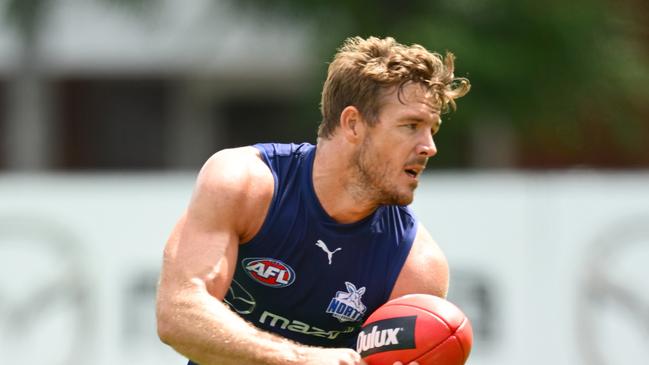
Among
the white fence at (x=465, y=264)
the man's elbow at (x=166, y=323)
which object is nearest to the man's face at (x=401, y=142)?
the man's elbow at (x=166, y=323)

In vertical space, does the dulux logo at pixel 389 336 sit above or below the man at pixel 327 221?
below

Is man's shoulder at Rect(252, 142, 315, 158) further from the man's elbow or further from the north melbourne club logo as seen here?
the man's elbow

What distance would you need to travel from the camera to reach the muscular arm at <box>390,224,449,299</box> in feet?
17.4

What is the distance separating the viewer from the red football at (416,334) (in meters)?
4.89

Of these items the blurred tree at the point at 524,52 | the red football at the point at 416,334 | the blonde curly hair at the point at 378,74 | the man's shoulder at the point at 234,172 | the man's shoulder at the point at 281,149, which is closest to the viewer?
the red football at the point at 416,334

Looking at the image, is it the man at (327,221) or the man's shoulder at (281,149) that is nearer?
the man at (327,221)

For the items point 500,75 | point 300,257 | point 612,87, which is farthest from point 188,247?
point 612,87

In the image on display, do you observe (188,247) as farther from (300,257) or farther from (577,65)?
→ (577,65)

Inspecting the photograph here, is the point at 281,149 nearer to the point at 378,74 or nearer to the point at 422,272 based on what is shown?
the point at 378,74

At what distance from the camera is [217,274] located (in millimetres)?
4957

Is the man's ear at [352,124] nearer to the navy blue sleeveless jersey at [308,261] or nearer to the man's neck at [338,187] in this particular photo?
the man's neck at [338,187]

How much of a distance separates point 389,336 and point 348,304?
42cm

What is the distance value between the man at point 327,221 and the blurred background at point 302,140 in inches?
161

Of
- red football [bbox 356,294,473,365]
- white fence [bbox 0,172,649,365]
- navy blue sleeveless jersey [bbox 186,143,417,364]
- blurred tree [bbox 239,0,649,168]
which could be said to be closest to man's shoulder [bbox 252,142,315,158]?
navy blue sleeveless jersey [bbox 186,143,417,364]
